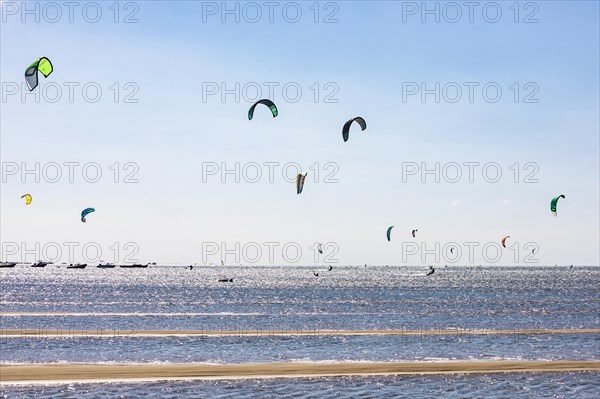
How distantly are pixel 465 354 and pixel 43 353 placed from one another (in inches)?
812

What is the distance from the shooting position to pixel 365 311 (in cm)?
7762

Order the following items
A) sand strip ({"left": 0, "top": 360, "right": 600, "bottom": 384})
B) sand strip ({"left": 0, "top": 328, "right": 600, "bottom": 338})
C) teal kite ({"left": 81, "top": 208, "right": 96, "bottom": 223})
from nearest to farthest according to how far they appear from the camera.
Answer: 1. sand strip ({"left": 0, "top": 360, "right": 600, "bottom": 384})
2. sand strip ({"left": 0, "top": 328, "right": 600, "bottom": 338})
3. teal kite ({"left": 81, "top": 208, "right": 96, "bottom": 223})

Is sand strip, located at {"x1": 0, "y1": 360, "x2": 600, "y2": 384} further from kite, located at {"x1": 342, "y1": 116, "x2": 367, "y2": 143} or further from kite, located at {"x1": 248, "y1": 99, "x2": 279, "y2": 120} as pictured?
kite, located at {"x1": 342, "y1": 116, "x2": 367, "y2": 143}

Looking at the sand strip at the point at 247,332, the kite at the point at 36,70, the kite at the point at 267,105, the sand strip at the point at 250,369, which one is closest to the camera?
the sand strip at the point at 250,369

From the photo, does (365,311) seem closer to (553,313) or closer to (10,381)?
(553,313)

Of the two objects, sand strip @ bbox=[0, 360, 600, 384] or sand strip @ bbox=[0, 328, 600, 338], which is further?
sand strip @ bbox=[0, 328, 600, 338]

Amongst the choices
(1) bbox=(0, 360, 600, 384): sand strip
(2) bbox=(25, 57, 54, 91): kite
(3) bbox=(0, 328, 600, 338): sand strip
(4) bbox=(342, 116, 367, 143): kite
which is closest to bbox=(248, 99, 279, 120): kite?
(4) bbox=(342, 116, 367, 143): kite

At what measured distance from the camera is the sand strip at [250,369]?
2734cm

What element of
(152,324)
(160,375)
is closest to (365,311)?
(152,324)

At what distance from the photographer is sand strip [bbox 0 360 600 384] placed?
27.3 meters

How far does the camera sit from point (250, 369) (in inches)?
1177

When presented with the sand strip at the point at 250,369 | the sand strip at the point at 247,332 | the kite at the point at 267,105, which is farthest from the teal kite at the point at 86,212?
the sand strip at the point at 250,369

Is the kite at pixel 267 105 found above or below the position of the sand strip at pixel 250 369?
above

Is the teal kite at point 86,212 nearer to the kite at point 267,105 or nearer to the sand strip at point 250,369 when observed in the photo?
the kite at point 267,105
